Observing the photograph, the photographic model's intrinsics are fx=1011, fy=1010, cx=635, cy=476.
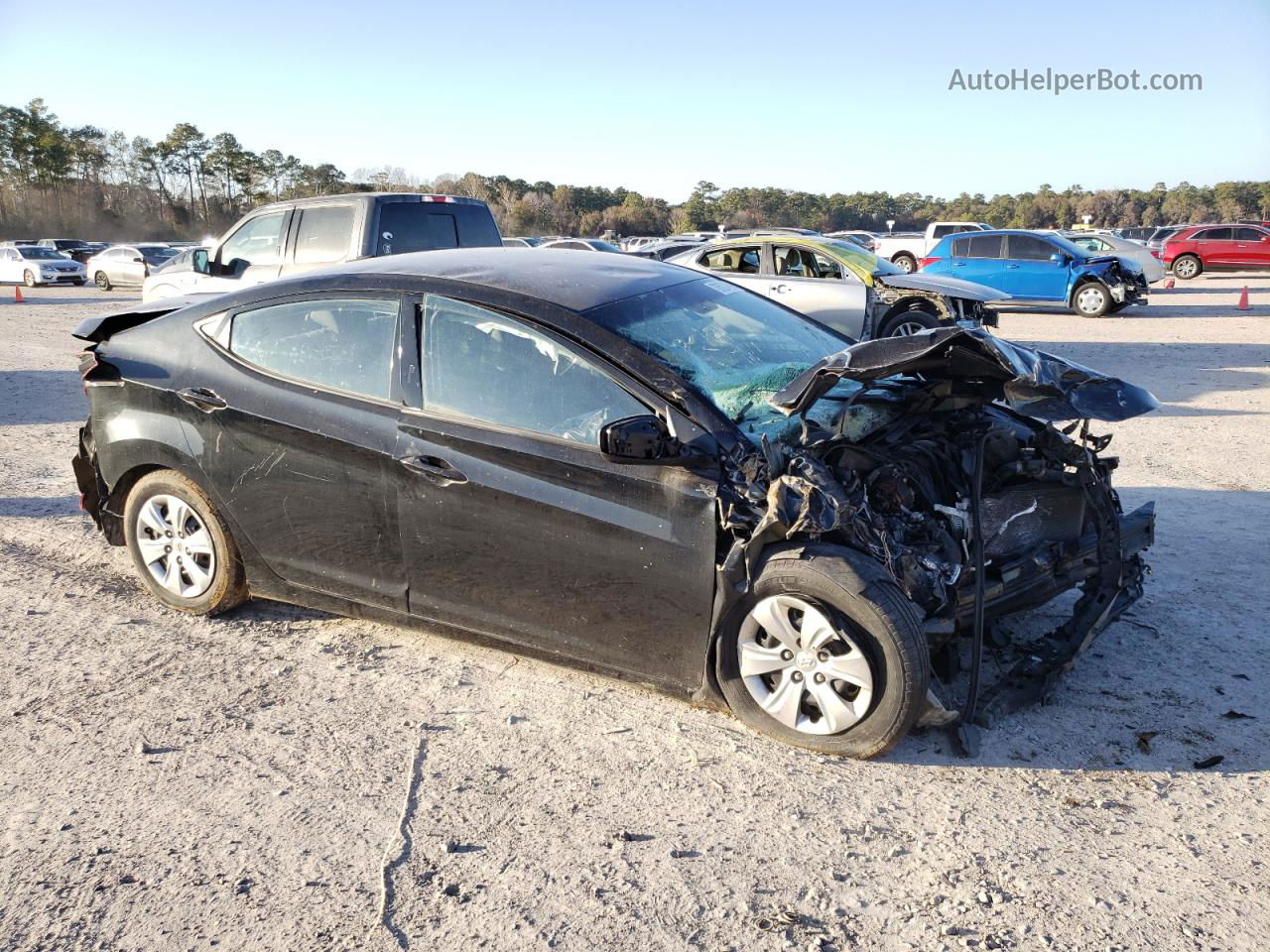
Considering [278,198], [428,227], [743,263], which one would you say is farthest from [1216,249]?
[278,198]

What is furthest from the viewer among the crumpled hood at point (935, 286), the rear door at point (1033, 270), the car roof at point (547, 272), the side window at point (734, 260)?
the rear door at point (1033, 270)

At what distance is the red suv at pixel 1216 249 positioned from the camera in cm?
2875

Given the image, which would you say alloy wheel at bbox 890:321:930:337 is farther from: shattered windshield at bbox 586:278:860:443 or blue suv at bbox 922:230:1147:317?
shattered windshield at bbox 586:278:860:443

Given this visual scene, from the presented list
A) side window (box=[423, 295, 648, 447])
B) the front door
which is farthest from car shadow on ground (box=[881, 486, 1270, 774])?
side window (box=[423, 295, 648, 447])

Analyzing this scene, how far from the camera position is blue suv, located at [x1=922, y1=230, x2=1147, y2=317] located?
19.0 m

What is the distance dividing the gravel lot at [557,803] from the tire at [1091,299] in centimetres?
1580

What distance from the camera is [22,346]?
15.3 metres

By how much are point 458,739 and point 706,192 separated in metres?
78.1

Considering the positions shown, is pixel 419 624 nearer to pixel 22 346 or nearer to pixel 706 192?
pixel 22 346

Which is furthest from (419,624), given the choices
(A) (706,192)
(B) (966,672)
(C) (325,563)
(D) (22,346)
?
(A) (706,192)

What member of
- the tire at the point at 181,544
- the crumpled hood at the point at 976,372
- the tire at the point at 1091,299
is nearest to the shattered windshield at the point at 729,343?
Answer: the crumpled hood at the point at 976,372

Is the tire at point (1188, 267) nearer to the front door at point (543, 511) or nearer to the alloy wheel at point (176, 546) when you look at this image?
the front door at point (543, 511)

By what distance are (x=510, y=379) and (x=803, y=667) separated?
5.14 ft

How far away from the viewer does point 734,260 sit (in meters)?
13.7
